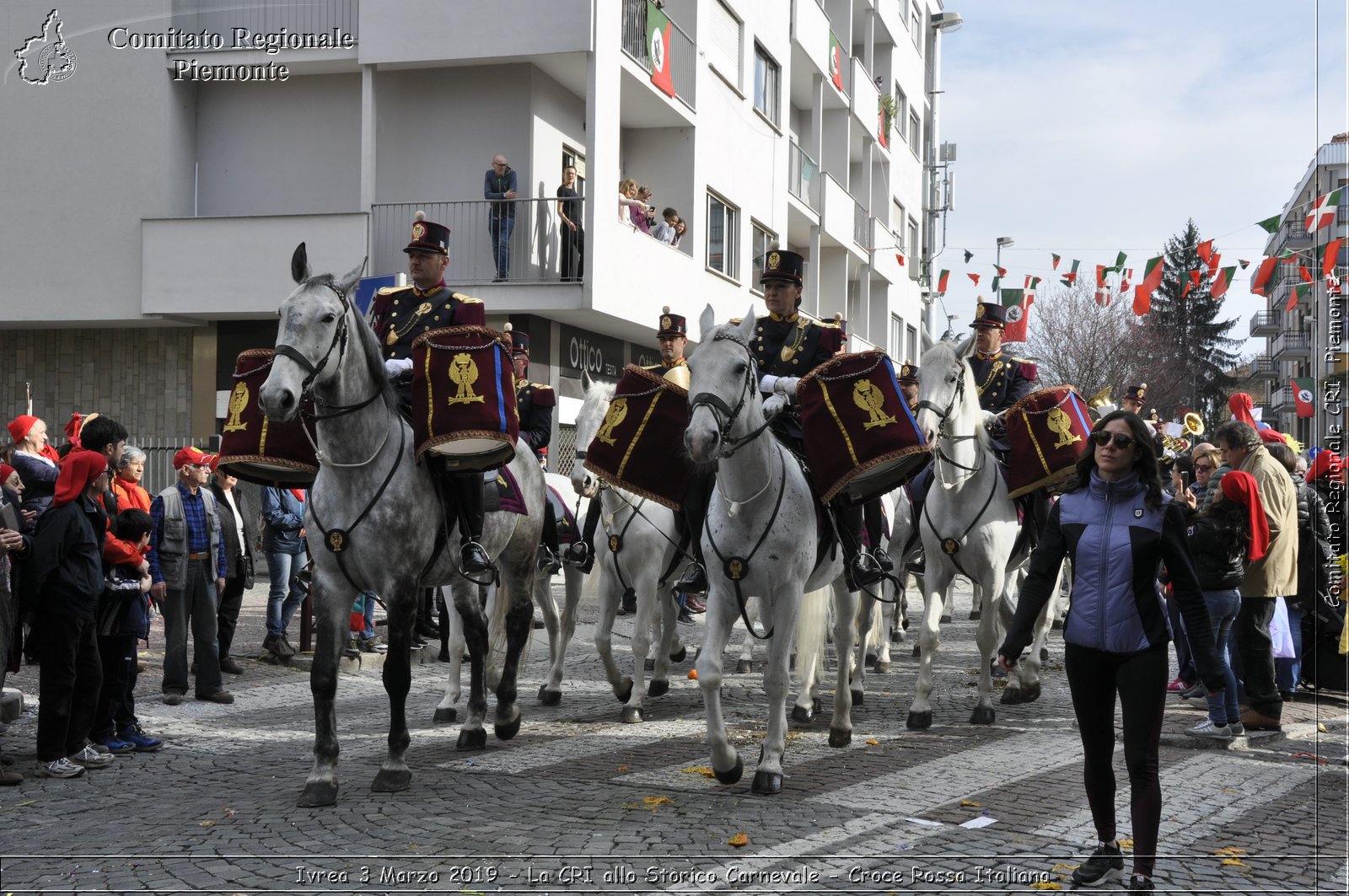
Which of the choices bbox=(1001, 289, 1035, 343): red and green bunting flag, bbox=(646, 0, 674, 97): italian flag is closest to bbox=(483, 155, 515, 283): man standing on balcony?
bbox=(646, 0, 674, 97): italian flag

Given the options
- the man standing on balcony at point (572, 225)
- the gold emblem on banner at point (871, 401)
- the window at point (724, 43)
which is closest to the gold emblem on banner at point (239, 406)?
the gold emblem on banner at point (871, 401)

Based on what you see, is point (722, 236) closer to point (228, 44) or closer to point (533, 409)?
A: point (228, 44)

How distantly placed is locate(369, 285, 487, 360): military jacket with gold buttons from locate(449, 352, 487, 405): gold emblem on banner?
1.83 feet

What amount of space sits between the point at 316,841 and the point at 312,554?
6.43 ft

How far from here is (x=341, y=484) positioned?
745cm

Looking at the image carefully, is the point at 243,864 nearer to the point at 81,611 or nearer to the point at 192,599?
the point at 81,611

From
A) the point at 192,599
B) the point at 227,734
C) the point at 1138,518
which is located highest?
the point at 1138,518

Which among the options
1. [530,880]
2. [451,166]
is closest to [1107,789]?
[530,880]

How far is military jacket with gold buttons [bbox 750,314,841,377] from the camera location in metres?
8.34

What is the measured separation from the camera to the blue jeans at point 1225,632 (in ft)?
29.2

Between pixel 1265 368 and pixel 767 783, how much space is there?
103 ft

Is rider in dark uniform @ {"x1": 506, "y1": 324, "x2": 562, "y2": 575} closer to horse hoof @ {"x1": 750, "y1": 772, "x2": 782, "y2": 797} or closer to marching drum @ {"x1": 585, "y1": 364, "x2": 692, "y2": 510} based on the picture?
marching drum @ {"x1": 585, "y1": 364, "x2": 692, "y2": 510}

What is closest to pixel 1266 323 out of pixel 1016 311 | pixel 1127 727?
pixel 1016 311

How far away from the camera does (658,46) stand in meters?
23.0
